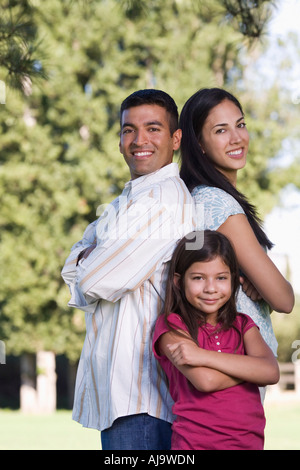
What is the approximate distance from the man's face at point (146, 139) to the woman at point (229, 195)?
0.11m

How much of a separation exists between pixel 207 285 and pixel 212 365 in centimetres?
25

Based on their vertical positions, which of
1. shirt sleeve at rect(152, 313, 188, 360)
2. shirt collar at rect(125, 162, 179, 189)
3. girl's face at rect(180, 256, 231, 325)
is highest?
shirt collar at rect(125, 162, 179, 189)

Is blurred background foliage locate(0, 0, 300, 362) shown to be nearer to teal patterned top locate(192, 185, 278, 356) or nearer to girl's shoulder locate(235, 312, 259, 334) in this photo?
teal patterned top locate(192, 185, 278, 356)

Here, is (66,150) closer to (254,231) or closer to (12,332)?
(12,332)

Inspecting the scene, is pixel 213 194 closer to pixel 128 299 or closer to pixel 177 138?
pixel 177 138

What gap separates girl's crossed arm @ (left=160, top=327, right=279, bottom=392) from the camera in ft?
6.21

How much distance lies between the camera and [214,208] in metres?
2.20

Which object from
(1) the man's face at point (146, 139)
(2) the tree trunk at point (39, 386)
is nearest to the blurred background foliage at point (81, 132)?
(2) the tree trunk at point (39, 386)

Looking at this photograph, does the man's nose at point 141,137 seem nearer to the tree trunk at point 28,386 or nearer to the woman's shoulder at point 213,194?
the woman's shoulder at point 213,194

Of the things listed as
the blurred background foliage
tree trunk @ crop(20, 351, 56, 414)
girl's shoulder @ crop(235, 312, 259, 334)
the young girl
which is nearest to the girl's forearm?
the young girl

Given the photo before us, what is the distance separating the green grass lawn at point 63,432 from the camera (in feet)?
35.7

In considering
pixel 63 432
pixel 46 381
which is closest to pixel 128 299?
pixel 63 432

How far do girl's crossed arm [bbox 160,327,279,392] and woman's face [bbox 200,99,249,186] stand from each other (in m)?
0.72

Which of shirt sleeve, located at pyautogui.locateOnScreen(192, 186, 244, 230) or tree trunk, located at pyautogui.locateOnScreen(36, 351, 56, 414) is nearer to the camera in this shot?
shirt sleeve, located at pyautogui.locateOnScreen(192, 186, 244, 230)
